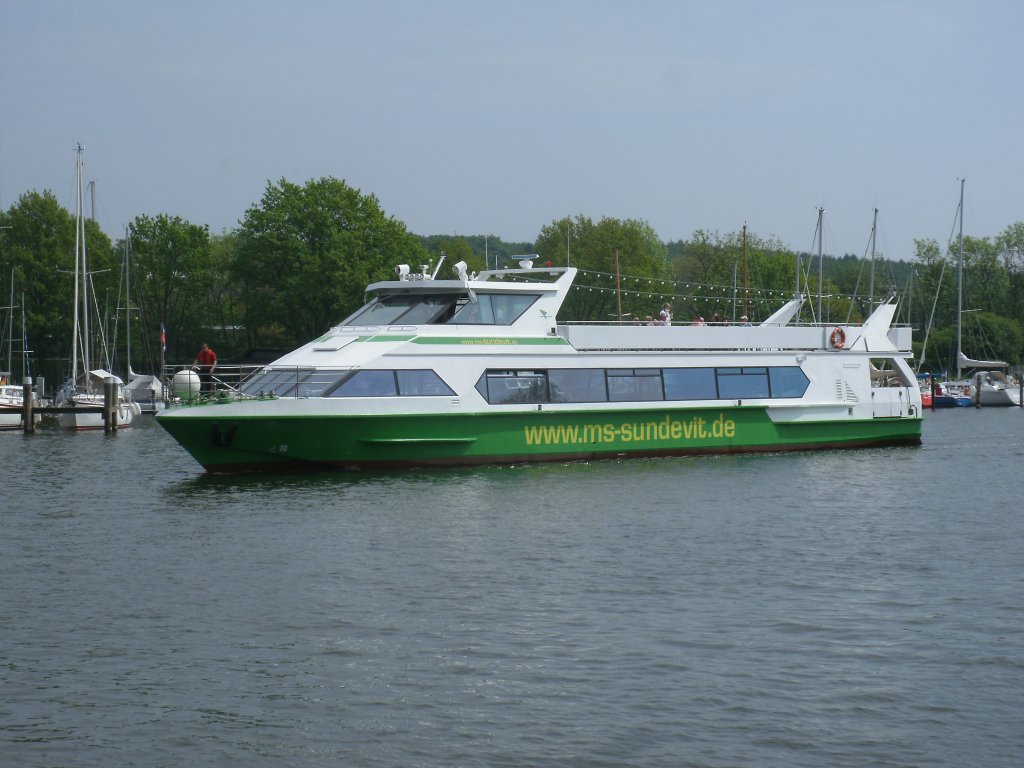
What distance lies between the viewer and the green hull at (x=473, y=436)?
1059 inches

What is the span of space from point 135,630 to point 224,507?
9257 millimetres

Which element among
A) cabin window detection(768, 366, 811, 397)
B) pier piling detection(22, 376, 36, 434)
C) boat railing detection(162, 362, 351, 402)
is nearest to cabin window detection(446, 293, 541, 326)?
boat railing detection(162, 362, 351, 402)

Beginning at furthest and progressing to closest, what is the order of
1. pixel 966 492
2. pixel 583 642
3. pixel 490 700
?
pixel 966 492
pixel 583 642
pixel 490 700

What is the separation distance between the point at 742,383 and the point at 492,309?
23.6 ft

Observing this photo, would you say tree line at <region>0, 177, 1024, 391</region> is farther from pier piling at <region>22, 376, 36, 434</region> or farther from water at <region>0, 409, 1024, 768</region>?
water at <region>0, 409, 1024, 768</region>

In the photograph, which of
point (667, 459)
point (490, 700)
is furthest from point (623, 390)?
point (490, 700)

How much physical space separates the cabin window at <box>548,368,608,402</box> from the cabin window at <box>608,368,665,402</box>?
0.26m

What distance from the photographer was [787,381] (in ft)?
111

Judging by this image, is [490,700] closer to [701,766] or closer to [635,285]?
[701,766]

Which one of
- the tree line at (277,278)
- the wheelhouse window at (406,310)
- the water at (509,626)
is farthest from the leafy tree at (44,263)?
the water at (509,626)

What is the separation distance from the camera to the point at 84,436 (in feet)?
157

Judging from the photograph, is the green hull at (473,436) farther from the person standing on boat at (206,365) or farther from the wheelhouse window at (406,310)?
the wheelhouse window at (406,310)

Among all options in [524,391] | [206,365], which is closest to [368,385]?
[524,391]

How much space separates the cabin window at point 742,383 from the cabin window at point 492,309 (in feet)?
18.1
